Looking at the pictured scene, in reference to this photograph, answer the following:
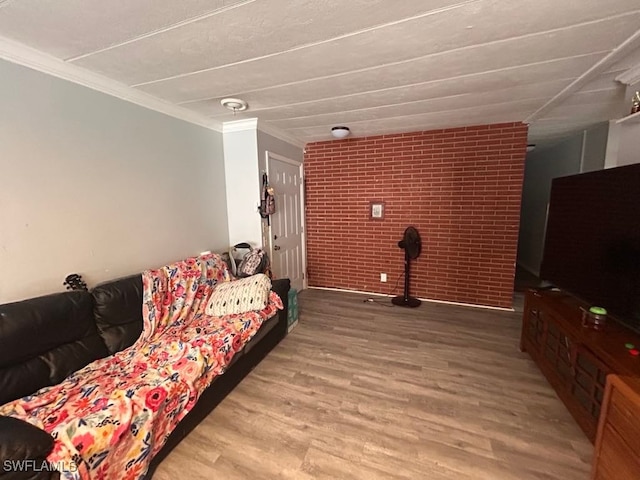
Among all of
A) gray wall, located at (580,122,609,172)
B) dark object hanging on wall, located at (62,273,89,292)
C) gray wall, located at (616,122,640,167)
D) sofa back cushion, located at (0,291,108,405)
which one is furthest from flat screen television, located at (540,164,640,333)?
dark object hanging on wall, located at (62,273,89,292)

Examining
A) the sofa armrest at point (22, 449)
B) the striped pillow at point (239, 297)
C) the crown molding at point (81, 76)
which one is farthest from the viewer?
the striped pillow at point (239, 297)

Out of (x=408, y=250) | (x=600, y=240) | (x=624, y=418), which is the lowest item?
(x=624, y=418)

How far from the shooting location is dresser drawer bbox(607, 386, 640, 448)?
1.00 meters

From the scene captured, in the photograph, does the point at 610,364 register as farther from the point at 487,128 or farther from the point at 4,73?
the point at 4,73

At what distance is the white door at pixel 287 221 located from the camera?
3.53 m

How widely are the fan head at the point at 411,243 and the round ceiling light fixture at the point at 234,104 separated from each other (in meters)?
2.49

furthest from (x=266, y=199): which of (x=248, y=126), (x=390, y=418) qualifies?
(x=390, y=418)

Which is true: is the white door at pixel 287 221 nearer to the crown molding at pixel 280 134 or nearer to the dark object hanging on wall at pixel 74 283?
the crown molding at pixel 280 134

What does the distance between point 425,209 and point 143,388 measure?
3526mm

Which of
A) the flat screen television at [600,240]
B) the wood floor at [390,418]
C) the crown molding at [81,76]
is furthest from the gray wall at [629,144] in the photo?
the crown molding at [81,76]

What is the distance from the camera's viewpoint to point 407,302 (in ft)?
12.1

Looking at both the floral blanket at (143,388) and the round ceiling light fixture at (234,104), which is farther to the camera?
the round ceiling light fixture at (234,104)

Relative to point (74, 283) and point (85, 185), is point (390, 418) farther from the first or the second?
point (85, 185)

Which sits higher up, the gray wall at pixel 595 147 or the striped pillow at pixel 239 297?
the gray wall at pixel 595 147
